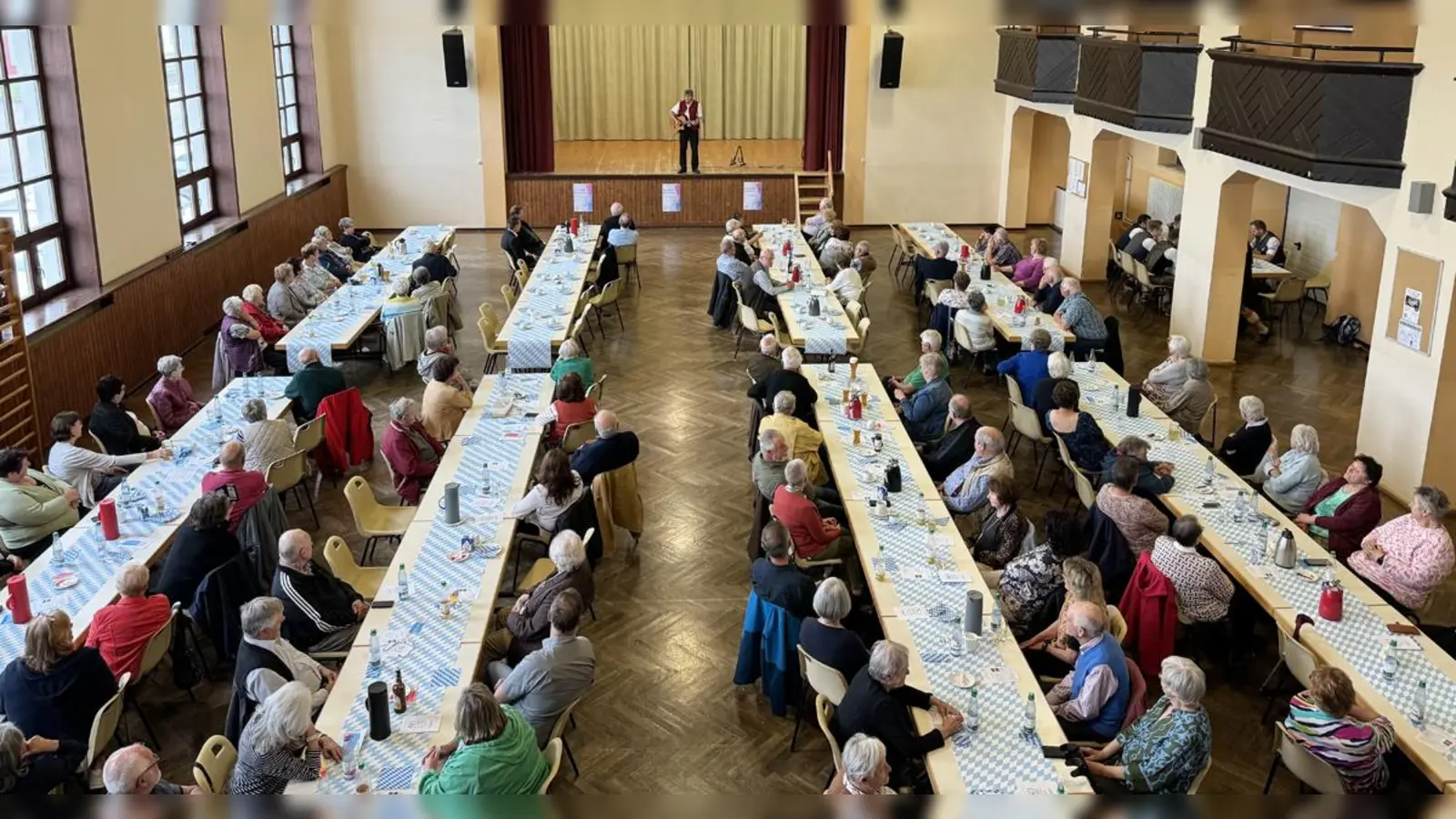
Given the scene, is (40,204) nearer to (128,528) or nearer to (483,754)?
(128,528)

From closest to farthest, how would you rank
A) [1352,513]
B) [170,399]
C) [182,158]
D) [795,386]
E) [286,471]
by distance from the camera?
[1352,513]
[286,471]
[795,386]
[170,399]
[182,158]

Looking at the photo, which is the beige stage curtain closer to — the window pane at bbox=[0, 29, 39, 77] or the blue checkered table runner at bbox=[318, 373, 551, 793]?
the window pane at bbox=[0, 29, 39, 77]

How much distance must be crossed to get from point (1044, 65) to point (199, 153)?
39.4 ft

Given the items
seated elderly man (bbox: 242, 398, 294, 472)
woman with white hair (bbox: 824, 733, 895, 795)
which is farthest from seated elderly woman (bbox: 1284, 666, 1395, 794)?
seated elderly man (bbox: 242, 398, 294, 472)

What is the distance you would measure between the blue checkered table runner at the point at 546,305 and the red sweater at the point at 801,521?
463cm

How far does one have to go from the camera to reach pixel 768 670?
702 centimetres

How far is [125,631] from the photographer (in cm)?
630

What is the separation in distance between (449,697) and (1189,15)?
5.51m

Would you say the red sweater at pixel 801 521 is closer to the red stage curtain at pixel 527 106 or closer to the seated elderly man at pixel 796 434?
the seated elderly man at pixel 796 434

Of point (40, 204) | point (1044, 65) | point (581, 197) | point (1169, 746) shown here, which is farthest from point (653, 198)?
point (1169, 746)

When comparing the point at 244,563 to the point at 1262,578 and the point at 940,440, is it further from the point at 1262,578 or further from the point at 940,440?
the point at 1262,578

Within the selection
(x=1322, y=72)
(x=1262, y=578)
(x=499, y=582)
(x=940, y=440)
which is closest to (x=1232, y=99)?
(x=1322, y=72)

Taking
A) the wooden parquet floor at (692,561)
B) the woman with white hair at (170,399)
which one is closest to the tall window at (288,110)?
the wooden parquet floor at (692,561)

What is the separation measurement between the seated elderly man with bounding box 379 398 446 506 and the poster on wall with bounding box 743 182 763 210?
1355cm
